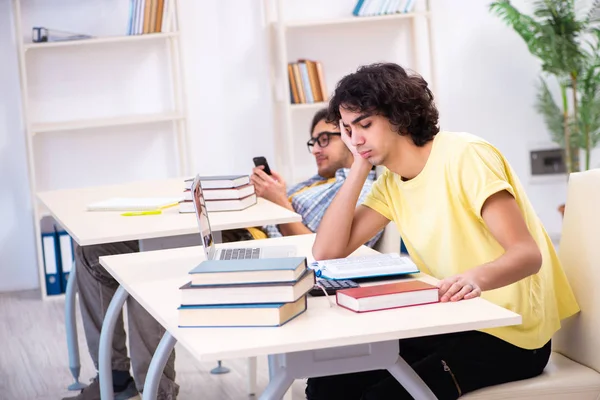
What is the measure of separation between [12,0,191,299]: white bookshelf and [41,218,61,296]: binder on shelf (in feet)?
0.11

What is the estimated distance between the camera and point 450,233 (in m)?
1.94

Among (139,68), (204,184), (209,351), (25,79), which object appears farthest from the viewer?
(139,68)

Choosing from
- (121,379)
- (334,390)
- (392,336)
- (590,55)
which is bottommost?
(121,379)

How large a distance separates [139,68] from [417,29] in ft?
5.27

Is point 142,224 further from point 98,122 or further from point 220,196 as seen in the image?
point 98,122

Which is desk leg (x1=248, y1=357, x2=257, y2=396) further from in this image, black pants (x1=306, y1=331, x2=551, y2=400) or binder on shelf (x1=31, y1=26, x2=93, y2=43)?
binder on shelf (x1=31, y1=26, x2=93, y2=43)

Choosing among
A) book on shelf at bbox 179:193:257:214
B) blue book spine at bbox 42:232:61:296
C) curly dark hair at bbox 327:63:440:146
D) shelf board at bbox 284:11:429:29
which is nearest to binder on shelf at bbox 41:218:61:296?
blue book spine at bbox 42:232:61:296

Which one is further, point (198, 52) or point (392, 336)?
Answer: point (198, 52)

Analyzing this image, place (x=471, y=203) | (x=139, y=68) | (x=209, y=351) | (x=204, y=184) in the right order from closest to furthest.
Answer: (x=209, y=351)
(x=471, y=203)
(x=204, y=184)
(x=139, y=68)

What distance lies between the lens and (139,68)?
522cm

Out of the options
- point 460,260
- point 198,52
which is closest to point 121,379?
point 460,260

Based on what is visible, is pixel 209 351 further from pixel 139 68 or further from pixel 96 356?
pixel 139 68

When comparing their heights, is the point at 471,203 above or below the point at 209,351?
above

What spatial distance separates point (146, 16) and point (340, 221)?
3.08 m
